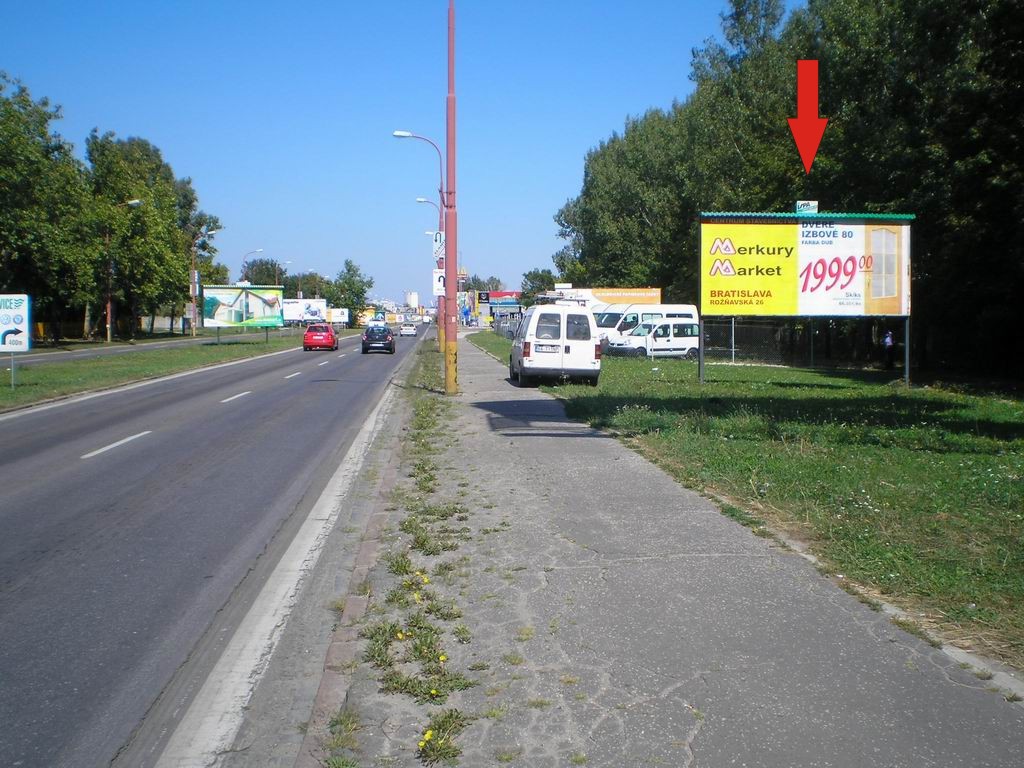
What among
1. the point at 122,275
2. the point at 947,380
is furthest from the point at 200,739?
the point at 122,275

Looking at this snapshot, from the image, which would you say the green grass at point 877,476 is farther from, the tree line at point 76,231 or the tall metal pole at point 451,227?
the tree line at point 76,231

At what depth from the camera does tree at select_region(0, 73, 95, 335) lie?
44.3 m

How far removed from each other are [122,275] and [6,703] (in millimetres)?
62101

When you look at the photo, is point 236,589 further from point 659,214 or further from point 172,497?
point 659,214

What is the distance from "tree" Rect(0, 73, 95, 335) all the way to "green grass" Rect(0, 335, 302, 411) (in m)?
10.4

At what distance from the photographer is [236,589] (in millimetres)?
6613

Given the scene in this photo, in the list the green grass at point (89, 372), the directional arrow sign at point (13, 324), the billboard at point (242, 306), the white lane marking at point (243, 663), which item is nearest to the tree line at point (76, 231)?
the billboard at point (242, 306)

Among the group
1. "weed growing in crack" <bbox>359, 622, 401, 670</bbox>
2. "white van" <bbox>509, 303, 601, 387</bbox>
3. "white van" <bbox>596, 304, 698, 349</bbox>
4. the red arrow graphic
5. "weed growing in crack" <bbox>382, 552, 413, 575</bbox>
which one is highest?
the red arrow graphic

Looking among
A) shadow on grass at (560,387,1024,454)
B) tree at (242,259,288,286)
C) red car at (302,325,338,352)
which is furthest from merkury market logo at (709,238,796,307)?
tree at (242,259,288,286)

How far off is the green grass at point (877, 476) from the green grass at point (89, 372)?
41.8ft

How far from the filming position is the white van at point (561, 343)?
21.9 metres

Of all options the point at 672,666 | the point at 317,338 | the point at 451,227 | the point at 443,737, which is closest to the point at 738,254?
the point at 451,227

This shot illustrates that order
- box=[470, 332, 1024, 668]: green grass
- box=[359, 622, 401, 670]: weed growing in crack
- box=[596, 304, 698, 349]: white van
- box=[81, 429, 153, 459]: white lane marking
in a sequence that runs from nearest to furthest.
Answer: box=[359, 622, 401, 670]: weed growing in crack → box=[470, 332, 1024, 668]: green grass → box=[81, 429, 153, 459]: white lane marking → box=[596, 304, 698, 349]: white van

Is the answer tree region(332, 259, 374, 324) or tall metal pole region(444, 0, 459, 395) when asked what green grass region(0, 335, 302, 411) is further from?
tree region(332, 259, 374, 324)
